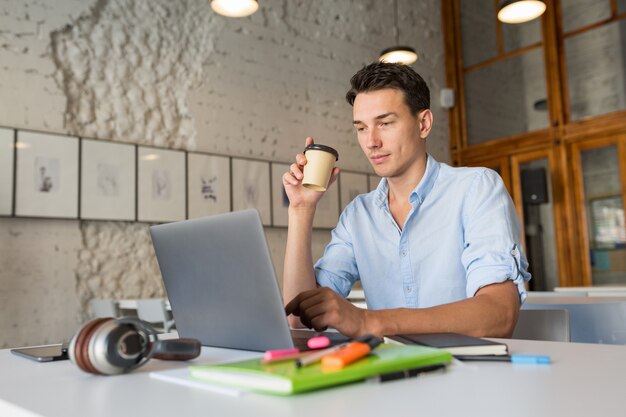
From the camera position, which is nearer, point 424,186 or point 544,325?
point 544,325

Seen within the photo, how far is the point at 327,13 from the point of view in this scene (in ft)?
20.9

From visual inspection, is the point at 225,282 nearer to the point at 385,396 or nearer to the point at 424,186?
the point at 385,396

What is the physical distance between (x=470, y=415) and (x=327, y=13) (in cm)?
624

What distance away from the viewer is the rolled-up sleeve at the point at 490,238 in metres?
1.36

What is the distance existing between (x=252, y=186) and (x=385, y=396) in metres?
4.85

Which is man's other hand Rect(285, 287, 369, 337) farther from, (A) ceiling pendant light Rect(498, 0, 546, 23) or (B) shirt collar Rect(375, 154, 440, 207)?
(A) ceiling pendant light Rect(498, 0, 546, 23)

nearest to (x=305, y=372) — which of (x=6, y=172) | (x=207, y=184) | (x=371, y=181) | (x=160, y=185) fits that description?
(x=6, y=172)

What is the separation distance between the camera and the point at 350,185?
6.20 m

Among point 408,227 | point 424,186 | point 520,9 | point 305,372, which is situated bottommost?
point 305,372

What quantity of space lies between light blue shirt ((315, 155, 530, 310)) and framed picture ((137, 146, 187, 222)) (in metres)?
3.24

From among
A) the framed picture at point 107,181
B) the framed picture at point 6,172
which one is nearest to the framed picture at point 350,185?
the framed picture at point 107,181

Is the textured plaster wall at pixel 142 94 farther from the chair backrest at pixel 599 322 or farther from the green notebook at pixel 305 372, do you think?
the green notebook at pixel 305 372

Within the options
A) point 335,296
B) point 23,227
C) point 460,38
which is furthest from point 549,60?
point 335,296

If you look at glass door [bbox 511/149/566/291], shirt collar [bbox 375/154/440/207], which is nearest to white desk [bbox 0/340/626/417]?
shirt collar [bbox 375/154/440/207]
